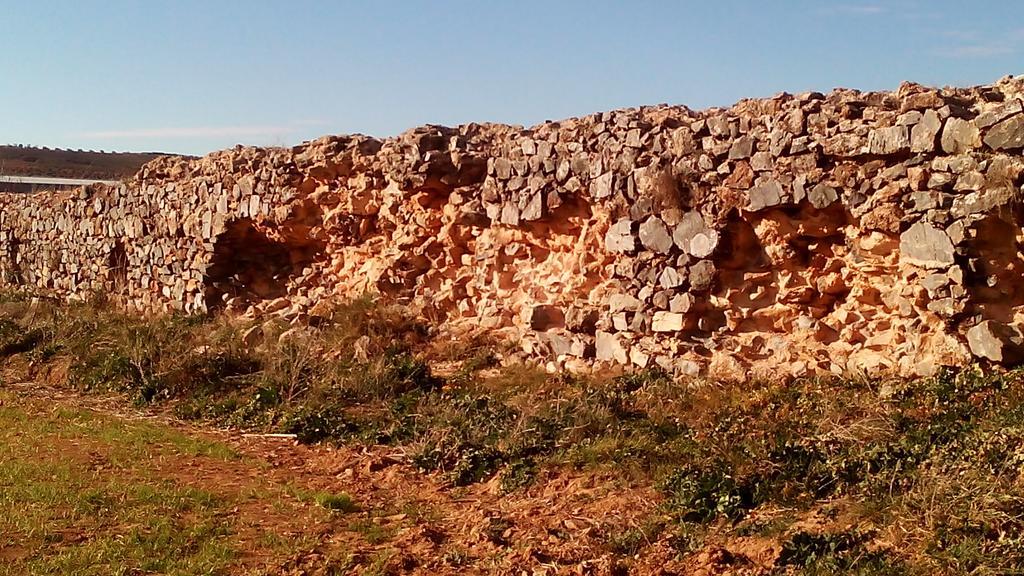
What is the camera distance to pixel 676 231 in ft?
25.3

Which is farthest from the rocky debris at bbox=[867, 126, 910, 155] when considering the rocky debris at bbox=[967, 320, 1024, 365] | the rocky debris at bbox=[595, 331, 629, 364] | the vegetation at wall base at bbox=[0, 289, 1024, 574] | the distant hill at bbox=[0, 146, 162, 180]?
the distant hill at bbox=[0, 146, 162, 180]

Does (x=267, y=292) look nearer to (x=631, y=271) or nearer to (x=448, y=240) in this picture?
(x=448, y=240)

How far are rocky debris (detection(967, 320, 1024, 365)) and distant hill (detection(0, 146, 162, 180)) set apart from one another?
117 feet

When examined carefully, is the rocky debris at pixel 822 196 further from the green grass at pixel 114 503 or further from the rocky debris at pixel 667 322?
the green grass at pixel 114 503

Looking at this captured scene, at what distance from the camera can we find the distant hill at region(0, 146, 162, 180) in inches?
1566

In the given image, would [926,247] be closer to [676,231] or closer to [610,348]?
[676,231]

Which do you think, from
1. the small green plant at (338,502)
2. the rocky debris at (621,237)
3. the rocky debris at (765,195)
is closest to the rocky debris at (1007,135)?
the rocky debris at (765,195)

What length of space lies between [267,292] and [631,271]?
18.6ft

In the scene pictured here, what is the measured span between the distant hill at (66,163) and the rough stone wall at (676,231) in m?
28.7

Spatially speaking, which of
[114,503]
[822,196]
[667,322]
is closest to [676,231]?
[667,322]

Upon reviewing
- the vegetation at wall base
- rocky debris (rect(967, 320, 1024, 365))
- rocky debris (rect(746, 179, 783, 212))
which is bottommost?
the vegetation at wall base

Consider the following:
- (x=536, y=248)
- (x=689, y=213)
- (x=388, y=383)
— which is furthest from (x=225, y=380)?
(x=689, y=213)

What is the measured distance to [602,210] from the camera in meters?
8.34

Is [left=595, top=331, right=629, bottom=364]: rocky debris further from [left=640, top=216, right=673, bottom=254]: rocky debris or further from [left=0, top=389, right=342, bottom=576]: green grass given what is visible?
[left=0, top=389, right=342, bottom=576]: green grass
